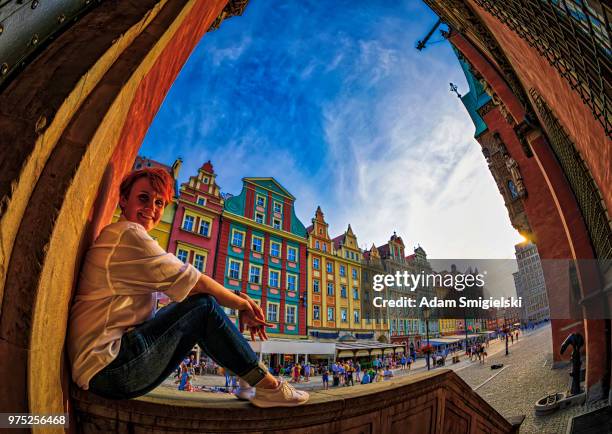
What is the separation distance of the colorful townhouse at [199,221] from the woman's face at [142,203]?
16.2 m

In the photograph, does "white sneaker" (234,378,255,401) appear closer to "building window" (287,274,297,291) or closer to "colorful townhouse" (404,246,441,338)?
"building window" (287,274,297,291)

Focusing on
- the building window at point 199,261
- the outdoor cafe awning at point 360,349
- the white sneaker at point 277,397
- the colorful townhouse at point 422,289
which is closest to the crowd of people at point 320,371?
the outdoor cafe awning at point 360,349

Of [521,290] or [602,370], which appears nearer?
[602,370]

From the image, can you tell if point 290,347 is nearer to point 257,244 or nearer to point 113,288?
point 257,244

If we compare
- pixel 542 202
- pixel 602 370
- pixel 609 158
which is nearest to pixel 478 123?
pixel 542 202

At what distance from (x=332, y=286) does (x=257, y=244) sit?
8.25 metres

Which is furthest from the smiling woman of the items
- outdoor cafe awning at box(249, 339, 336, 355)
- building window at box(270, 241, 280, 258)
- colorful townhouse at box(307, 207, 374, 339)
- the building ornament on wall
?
colorful townhouse at box(307, 207, 374, 339)

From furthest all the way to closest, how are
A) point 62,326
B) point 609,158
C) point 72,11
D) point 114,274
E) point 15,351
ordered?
point 609,158
point 72,11
point 114,274
point 62,326
point 15,351

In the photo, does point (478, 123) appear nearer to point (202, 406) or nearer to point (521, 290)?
point (202, 406)

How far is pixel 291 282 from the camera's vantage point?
21.8 m

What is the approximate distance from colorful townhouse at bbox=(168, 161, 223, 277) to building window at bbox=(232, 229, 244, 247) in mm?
1317

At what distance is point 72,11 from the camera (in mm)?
1166

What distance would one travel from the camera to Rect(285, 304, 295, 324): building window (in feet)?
66.1

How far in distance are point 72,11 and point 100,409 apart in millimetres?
1677
